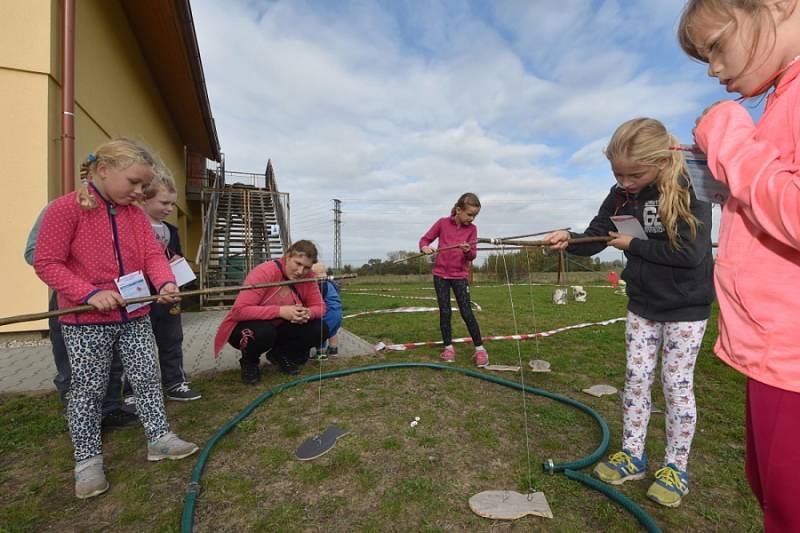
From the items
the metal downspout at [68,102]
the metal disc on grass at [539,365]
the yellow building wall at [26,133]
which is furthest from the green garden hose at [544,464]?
the metal downspout at [68,102]

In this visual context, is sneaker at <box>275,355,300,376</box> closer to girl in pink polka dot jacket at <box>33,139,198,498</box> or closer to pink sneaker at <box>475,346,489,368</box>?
girl in pink polka dot jacket at <box>33,139,198,498</box>

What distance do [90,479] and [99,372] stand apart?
0.52 m

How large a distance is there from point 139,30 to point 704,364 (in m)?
10.8

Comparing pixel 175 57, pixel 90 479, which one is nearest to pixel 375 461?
pixel 90 479

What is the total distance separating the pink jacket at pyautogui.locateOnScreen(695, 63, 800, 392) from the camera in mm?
752

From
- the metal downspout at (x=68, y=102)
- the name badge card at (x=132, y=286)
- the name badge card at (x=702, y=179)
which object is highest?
the metal downspout at (x=68, y=102)

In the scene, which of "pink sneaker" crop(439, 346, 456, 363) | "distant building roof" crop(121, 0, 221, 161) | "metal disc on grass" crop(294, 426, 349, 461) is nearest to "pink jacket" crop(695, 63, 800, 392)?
"metal disc on grass" crop(294, 426, 349, 461)

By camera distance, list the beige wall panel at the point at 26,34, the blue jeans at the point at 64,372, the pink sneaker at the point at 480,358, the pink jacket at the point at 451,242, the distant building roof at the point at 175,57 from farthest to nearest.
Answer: the distant building roof at the point at 175,57 < the beige wall panel at the point at 26,34 < the pink jacket at the point at 451,242 < the pink sneaker at the point at 480,358 < the blue jeans at the point at 64,372

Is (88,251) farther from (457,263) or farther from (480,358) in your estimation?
(480,358)

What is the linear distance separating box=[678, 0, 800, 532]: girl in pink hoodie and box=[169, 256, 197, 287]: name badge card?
9.93 feet

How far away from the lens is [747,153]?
802 mm

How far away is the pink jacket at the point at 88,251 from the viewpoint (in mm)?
1972

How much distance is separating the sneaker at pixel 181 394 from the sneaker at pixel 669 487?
3199 millimetres

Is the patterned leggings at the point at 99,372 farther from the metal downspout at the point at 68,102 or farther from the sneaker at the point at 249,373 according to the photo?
the metal downspout at the point at 68,102
